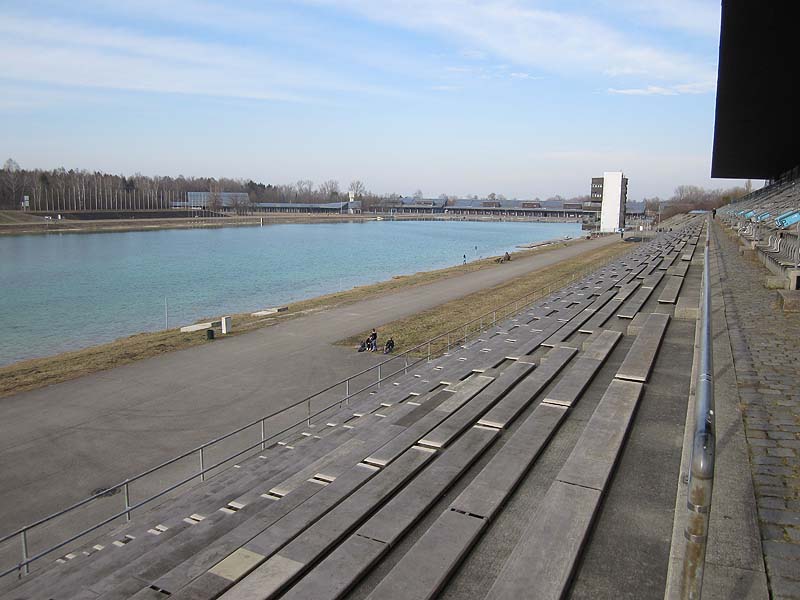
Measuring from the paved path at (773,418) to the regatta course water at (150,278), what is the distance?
2697 centimetres

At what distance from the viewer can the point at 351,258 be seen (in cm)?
7106

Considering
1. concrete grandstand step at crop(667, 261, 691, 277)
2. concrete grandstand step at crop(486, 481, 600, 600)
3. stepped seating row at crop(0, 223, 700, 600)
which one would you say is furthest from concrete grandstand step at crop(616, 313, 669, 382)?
concrete grandstand step at crop(667, 261, 691, 277)

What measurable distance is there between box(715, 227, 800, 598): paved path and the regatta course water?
2697cm

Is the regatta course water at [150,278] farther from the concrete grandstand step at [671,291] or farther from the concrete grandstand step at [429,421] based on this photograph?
the concrete grandstand step at [671,291]

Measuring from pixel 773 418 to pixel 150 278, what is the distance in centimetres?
4865

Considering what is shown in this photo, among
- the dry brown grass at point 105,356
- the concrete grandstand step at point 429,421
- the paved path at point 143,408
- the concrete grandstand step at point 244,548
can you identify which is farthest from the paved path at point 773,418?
the dry brown grass at point 105,356

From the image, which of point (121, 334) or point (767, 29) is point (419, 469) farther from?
point (121, 334)

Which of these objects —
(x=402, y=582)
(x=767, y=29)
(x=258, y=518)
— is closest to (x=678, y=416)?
(x=402, y=582)

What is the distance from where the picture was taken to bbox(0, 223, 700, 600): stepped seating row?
18.4ft

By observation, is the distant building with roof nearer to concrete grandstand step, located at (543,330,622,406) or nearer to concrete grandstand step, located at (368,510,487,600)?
concrete grandstand step, located at (543,330,622,406)

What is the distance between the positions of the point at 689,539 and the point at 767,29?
51.2 ft

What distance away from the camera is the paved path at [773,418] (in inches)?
190

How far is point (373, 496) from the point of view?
703cm

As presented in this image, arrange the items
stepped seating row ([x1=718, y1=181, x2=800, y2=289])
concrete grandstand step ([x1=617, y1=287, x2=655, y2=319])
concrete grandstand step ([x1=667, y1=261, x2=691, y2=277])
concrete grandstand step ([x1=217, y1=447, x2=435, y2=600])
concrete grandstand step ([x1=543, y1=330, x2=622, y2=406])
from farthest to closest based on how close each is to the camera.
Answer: concrete grandstand step ([x1=667, y1=261, x2=691, y2=277]) < concrete grandstand step ([x1=617, y1=287, x2=655, y2=319]) < stepped seating row ([x1=718, y1=181, x2=800, y2=289]) < concrete grandstand step ([x1=543, y1=330, x2=622, y2=406]) < concrete grandstand step ([x1=217, y1=447, x2=435, y2=600])
